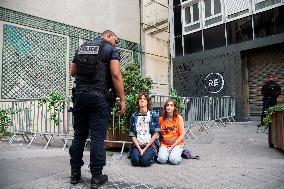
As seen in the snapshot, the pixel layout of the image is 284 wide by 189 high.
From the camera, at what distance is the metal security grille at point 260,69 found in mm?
13312

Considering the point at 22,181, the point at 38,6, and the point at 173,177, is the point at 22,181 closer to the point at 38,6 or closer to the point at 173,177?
the point at 173,177

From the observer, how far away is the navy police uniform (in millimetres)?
3590

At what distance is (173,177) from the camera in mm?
4008

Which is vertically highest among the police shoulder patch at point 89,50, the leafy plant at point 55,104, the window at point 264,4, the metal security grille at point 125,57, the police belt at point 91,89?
the window at point 264,4

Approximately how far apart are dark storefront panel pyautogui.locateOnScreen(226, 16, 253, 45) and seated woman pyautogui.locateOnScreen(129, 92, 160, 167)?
10527 mm

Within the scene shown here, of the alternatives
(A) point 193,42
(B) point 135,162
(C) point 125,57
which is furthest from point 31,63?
→ (B) point 135,162

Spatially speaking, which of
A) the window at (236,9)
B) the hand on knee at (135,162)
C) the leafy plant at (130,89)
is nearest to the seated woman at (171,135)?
the hand on knee at (135,162)

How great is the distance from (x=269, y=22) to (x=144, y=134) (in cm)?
1078

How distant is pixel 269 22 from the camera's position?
13.4 metres

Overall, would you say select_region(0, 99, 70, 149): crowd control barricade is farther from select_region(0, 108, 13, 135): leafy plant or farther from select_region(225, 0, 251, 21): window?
select_region(225, 0, 251, 21): window

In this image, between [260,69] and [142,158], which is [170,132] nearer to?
[142,158]

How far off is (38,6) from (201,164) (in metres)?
12.5

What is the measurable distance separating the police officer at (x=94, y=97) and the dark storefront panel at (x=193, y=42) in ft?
43.2

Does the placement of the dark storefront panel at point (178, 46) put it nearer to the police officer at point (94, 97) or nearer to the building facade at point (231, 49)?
the building facade at point (231, 49)
